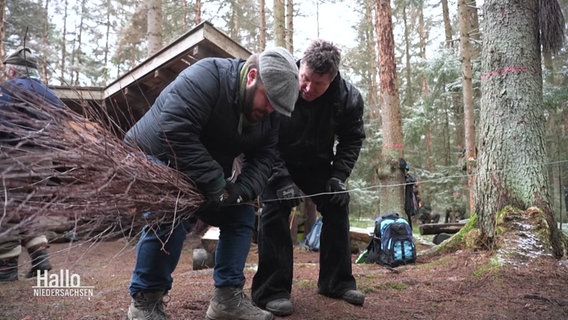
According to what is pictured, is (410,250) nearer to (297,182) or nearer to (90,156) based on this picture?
(297,182)

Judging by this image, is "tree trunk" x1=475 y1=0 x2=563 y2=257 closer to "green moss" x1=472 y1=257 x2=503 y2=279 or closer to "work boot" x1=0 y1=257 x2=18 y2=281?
"green moss" x1=472 y1=257 x2=503 y2=279

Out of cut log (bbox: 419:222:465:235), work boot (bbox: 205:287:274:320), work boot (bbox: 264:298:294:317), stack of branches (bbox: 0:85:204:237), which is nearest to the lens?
stack of branches (bbox: 0:85:204:237)

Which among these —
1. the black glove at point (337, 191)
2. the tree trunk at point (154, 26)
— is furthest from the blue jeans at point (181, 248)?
the tree trunk at point (154, 26)

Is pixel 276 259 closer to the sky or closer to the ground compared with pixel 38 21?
closer to the ground

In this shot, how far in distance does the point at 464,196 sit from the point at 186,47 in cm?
1351

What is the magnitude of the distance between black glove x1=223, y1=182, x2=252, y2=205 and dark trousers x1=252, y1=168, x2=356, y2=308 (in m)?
0.47

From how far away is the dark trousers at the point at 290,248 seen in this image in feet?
8.59

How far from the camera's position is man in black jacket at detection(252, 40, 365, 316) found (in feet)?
8.45

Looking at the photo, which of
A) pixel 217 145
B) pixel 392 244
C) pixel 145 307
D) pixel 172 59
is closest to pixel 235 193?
pixel 217 145

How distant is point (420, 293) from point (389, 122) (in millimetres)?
4947

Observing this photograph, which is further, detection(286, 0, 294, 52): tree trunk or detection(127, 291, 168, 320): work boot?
detection(286, 0, 294, 52): tree trunk

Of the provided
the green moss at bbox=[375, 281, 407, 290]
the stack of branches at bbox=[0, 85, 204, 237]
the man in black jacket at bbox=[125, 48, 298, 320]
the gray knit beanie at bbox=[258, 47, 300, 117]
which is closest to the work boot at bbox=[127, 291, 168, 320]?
the man in black jacket at bbox=[125, 48, 298, 320]

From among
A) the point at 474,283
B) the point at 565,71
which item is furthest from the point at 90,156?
the point at 565,71

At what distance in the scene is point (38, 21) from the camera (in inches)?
715
